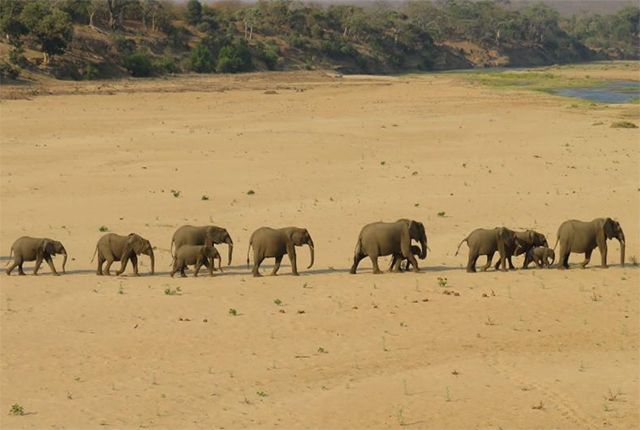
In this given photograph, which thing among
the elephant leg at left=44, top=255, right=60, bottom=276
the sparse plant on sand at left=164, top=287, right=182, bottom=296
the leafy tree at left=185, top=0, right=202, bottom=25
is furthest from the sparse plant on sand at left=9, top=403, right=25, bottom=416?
the leafy tree at left=185, top=0, right=202, bottom=25

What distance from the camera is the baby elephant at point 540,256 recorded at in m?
24.3

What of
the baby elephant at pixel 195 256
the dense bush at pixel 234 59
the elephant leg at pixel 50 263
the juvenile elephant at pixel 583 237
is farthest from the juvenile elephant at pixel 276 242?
the dense bush at pixel 234 59

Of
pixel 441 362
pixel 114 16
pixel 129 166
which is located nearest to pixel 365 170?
pixel 129 166

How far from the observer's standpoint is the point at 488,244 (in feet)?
78.0

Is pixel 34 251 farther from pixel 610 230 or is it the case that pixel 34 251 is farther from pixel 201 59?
pixel 201 59

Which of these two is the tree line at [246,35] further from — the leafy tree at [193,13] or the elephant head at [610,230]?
the elephant head at [610,230]

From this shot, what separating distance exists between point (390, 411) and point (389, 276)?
28.5 feet

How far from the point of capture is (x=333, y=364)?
1711cm

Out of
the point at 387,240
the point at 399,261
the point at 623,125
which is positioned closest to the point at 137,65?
the point at 623,125

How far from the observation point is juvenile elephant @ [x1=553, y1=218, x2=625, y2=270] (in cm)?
2414

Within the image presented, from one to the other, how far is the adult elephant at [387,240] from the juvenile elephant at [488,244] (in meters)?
1.19

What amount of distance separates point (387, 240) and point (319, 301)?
124 inches

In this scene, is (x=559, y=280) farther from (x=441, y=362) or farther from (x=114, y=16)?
(x=114, y=16)

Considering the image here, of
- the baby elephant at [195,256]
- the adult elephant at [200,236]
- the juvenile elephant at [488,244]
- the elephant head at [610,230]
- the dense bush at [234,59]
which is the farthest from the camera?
the dense bush at [234,59]
